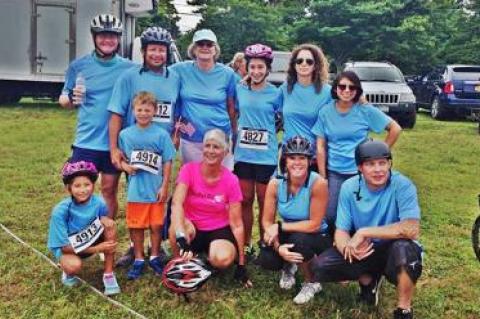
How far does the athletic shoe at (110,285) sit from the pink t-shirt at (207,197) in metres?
0.69

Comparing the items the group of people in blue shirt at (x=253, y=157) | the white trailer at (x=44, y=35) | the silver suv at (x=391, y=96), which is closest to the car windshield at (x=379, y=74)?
the silver suv at (x=391, y=96)

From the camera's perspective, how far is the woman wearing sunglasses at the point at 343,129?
4.55 m

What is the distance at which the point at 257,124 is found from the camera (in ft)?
16.0

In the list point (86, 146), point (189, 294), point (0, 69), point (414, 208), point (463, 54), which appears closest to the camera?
point (414, 208)

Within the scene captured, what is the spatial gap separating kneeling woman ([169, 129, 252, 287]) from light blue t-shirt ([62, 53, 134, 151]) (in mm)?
742

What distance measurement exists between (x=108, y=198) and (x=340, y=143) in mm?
1884

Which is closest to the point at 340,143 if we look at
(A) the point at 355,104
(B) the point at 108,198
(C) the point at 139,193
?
(A) the point at 355,104

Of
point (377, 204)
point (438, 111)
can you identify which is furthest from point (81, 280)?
point (438, 111)

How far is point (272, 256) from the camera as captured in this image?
448cm

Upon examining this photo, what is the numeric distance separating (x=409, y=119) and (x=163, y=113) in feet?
34.2

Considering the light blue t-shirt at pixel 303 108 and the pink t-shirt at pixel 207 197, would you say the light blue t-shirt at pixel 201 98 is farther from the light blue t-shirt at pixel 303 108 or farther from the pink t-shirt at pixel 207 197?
the light blue t-shirt at pixel 303 108

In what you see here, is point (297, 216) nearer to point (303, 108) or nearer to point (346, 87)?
point (303, 108)

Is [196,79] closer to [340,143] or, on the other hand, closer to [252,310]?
[340,143]

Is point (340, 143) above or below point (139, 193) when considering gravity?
above
